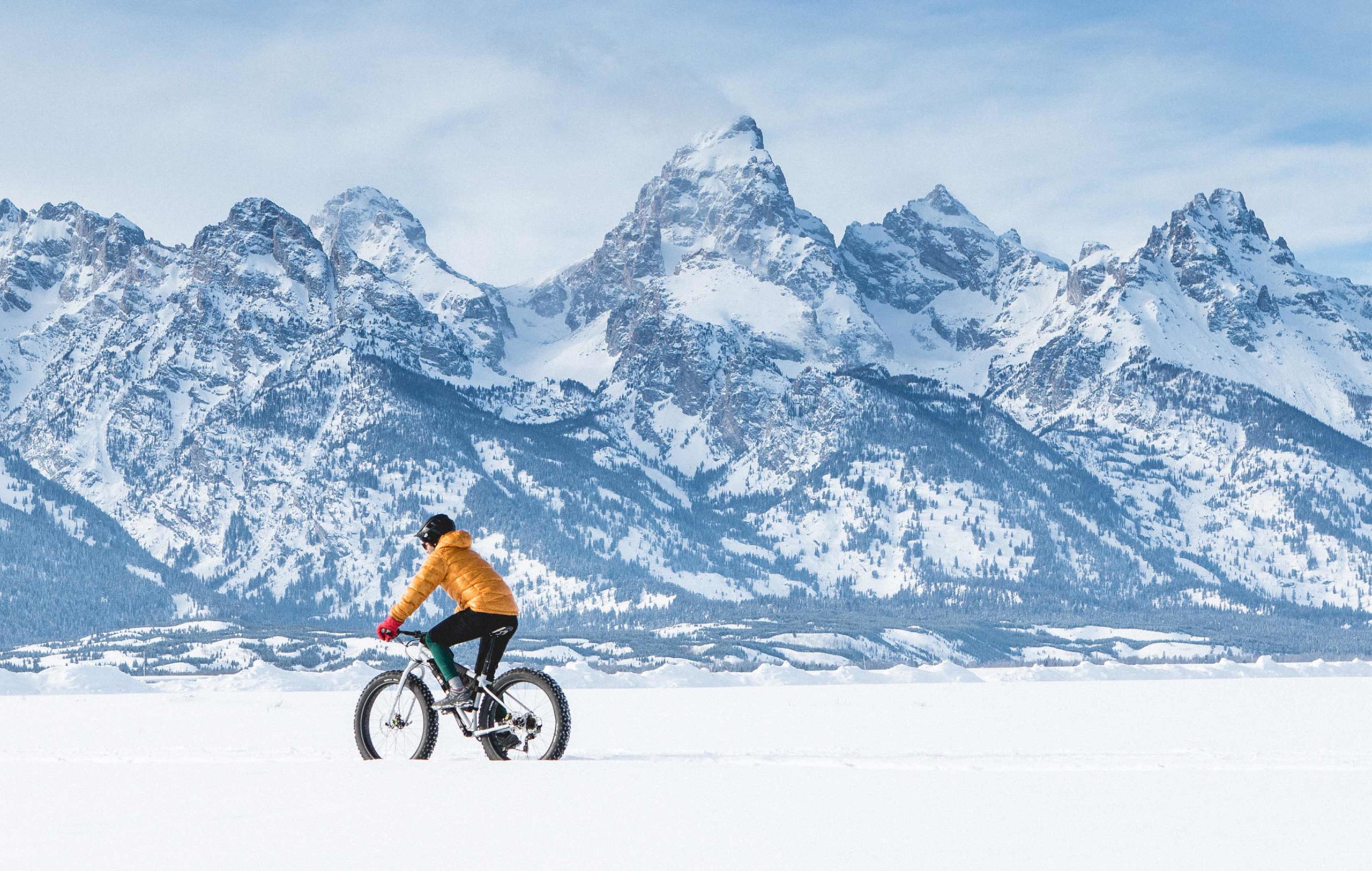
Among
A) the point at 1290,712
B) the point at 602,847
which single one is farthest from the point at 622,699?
the point at 602,847

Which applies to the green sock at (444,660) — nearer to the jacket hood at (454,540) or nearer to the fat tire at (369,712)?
the fat tire at (369,712)

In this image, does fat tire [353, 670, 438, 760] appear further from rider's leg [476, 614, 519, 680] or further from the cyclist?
rider's leg [476, 614, 519, 680]

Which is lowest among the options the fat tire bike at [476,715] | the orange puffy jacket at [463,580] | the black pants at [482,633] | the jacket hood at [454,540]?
the fat tire bike at [476,715]

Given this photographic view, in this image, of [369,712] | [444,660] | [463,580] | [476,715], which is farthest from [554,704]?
[369,712]

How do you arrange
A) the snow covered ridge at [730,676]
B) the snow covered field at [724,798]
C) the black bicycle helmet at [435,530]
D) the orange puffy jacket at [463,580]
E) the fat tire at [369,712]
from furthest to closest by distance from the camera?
1. the snow covered ridge at [730,676]
2. the fat tire at [369,712]
3. the black bicycle helmet at [435,530]
4. the orange puffy jacket at [463,580]
5. the snow covered field at [724,798]

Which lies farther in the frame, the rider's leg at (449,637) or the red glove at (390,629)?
the rider's leg at (449,637)

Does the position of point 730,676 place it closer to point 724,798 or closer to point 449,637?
point 449,637

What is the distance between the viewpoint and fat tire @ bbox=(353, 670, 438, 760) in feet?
65.8

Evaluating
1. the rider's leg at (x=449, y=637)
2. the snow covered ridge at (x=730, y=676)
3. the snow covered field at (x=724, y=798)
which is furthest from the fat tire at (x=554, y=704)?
the snow covered ridge at (x=730, y=676)

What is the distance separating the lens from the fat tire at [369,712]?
20.0 metres

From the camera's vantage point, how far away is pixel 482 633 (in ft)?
64.3

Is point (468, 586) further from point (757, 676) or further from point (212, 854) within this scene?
point (757, 676)

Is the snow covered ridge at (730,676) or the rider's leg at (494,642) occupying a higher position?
the rider's leg at (494,642)

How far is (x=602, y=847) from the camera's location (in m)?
13.0
